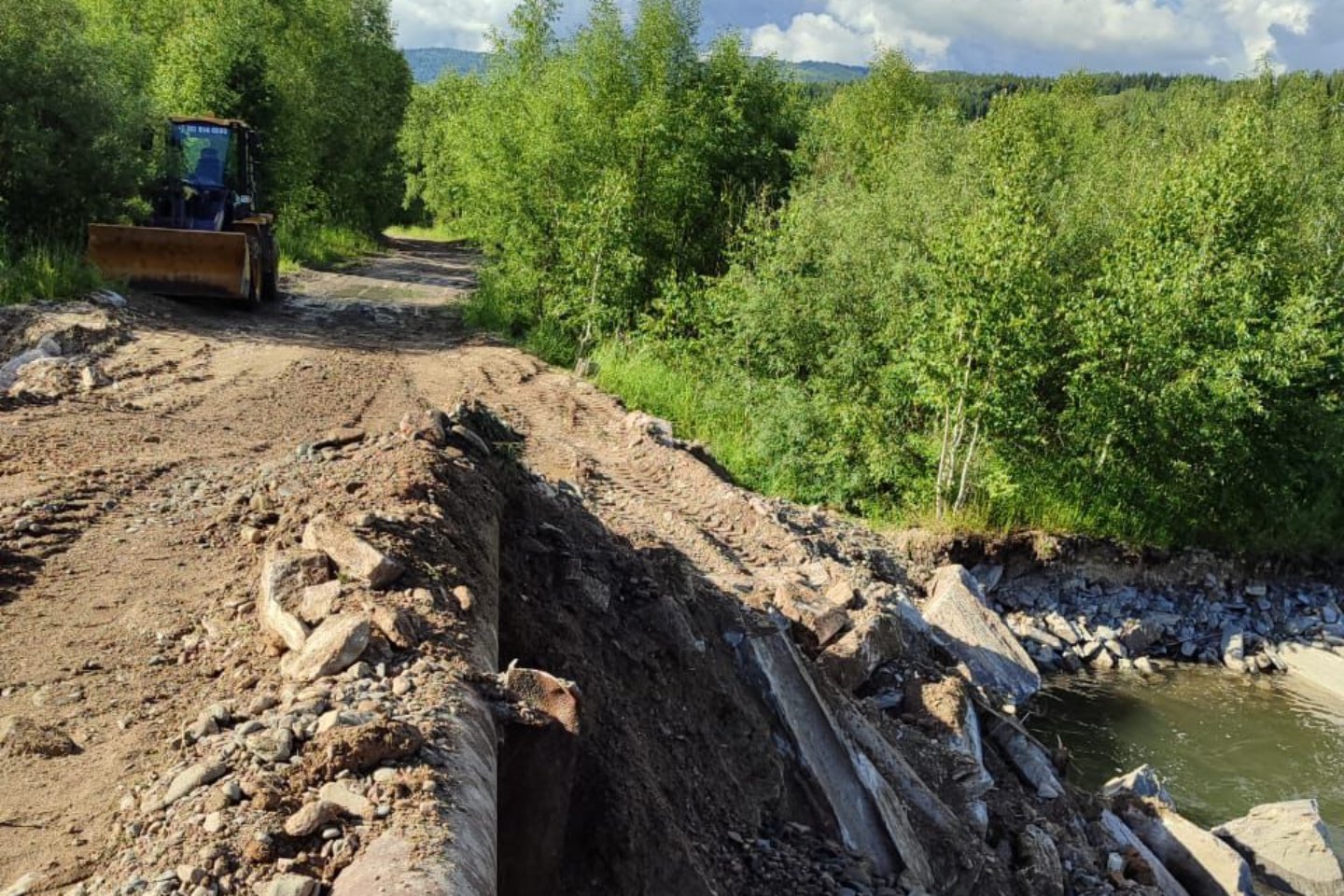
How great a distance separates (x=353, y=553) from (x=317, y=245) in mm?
25875

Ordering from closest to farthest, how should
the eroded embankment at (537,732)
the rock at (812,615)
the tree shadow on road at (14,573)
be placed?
the eroded embankment at (537,732)
the tree shadow on road at (14,573)
the rock at (812,615)

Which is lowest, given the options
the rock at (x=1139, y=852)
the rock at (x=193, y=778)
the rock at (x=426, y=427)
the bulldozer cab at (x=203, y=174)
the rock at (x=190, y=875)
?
the rock at (x=1139, y=852)

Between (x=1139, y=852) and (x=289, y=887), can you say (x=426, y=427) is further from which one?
(x=1139, y=852)

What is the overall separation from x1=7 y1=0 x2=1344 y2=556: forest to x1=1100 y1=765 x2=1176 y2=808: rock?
14.7ft

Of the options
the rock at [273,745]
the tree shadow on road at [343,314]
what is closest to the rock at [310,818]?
the rock at [273,745]

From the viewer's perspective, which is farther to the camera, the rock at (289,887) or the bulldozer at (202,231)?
the bulldozer at (202,231)

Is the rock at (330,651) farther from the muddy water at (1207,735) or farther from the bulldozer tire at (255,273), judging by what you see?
the bulldozer tire at (255,273)

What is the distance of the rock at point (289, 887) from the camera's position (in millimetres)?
2424

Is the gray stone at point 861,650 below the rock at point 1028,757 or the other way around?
the other way around

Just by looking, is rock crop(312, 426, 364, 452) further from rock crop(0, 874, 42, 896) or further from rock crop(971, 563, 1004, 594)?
rock crop(971, 563, 1004, 594)

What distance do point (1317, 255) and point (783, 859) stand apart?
17.0 meters

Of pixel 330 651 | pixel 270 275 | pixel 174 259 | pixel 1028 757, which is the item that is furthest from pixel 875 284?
pixel 330 651

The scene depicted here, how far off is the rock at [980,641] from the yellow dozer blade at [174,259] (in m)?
10.5

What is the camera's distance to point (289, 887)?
2.43 m
